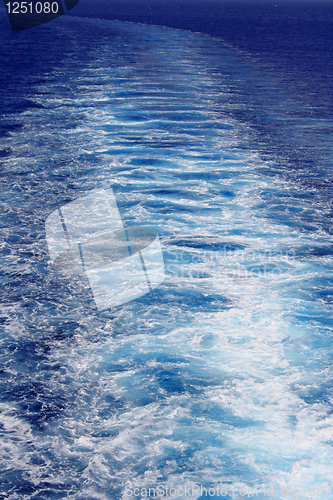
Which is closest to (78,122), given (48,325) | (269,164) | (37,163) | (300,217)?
(37,163)

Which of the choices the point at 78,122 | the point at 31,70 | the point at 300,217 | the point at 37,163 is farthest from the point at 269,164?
the point at 31,70

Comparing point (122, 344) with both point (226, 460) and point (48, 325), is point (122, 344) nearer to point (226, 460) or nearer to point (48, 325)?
point (48, 325)

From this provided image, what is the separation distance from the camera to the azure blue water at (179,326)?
5203 mm

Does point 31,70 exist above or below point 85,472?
above

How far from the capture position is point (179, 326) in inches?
285

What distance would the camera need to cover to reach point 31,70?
2556cm

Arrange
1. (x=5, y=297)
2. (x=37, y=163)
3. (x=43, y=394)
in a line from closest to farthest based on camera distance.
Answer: (x=43, y=394) → (x=5, y=297) → (x=37, y=163)

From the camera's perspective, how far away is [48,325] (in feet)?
23.5

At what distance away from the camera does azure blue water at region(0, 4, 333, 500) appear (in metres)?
5.20

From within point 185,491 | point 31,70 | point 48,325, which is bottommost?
point 185,491

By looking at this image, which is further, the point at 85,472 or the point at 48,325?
the point at 48,325

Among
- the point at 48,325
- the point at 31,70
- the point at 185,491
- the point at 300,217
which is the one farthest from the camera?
the point at 31,70

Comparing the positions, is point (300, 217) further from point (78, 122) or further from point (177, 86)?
point (177, 86)

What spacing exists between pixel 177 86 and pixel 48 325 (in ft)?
57.7
